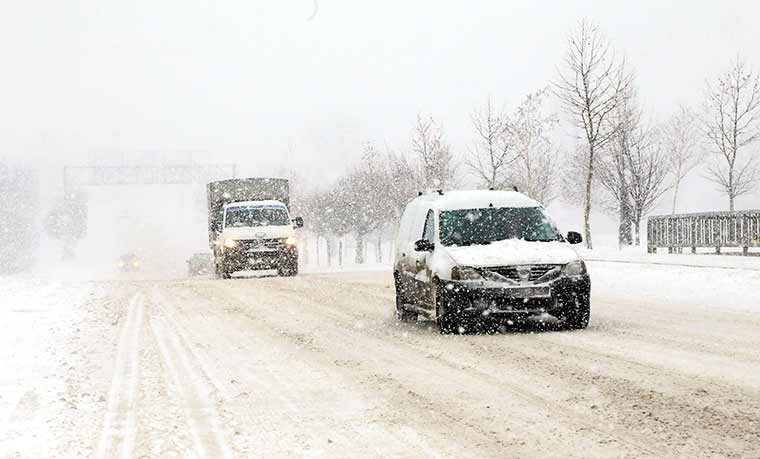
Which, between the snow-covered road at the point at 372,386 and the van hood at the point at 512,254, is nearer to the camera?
the snow-covered road at the point at 372,386

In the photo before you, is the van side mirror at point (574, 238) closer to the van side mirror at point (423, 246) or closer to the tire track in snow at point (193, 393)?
the van side mirror at point (423, 246)

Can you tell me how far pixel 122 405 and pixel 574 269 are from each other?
6.41 metres

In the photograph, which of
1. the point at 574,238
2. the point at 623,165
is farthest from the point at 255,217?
the point at 623,165

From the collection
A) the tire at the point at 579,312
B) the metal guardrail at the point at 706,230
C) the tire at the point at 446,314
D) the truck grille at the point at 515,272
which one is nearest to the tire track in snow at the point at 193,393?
the tire at the point at 446,314

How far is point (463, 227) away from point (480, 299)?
1756 millimetres

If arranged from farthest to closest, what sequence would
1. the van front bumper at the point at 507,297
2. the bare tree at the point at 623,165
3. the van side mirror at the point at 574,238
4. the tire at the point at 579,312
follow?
the bare tree at the point at 623,165
the van side mirror at the point at 574,238
the tire at the point at 579,312
the van front bumper at the point at 507,297

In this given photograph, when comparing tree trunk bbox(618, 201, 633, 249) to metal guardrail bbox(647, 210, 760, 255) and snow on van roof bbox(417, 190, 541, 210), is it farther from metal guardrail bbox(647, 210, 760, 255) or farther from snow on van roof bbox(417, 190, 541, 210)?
snow on van roof bbox(417, 190, 541, 210)

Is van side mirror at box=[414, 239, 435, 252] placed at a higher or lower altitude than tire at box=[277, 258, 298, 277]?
higher

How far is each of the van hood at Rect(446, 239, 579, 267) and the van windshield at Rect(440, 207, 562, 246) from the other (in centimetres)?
→ 41

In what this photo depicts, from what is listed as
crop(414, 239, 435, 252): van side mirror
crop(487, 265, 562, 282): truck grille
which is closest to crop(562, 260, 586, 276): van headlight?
crop(487, 265, 562, 282): truck grille

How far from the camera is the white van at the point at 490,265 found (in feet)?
39.4

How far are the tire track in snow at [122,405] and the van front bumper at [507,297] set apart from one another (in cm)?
372

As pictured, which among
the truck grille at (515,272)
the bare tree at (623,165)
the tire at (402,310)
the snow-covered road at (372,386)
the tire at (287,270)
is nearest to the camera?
the snow-covered road at (372,386)

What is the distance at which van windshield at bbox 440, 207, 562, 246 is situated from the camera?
43.5ft
